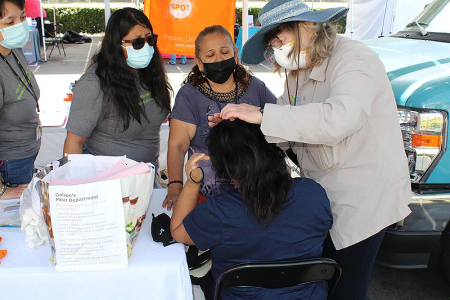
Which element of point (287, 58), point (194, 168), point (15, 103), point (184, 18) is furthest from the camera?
point (184, 18)

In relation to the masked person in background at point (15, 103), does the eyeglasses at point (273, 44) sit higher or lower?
higher

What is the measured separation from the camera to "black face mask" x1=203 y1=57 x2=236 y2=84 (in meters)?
2.45

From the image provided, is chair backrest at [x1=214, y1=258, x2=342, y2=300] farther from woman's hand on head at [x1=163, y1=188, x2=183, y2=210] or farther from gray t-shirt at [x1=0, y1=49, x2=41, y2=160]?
gray t-shirt at [x1=0, y1=49, x2=41, y2=160]

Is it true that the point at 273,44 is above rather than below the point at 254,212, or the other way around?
above

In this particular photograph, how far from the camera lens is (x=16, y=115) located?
8.05 ft

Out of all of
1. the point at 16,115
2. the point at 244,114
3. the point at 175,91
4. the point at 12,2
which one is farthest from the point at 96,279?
the point at 175,91

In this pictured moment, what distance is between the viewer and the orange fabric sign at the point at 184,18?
Result: 3822 millimetres

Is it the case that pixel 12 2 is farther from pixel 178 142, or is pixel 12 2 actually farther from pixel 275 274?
pixel 275 274

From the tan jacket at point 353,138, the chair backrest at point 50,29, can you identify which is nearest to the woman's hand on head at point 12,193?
the tan jacket at point 353,138

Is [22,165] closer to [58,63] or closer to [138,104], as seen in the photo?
[138,104]

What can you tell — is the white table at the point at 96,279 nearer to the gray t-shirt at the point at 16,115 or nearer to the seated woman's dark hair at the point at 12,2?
the gray t-shirt at the point at 16,115

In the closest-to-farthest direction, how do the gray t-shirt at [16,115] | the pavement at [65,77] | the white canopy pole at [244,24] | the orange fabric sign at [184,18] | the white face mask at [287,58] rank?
1. the white face mask at [287,58]
2. the gray t-shirt at [16,115]
3. the orange fabric sign at [184,18]
4. the white canopy pole at [244,24]
5. the pavement at [65,77]

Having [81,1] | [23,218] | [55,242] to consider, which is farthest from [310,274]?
[81,1]

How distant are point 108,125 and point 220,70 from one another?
0.71 m
